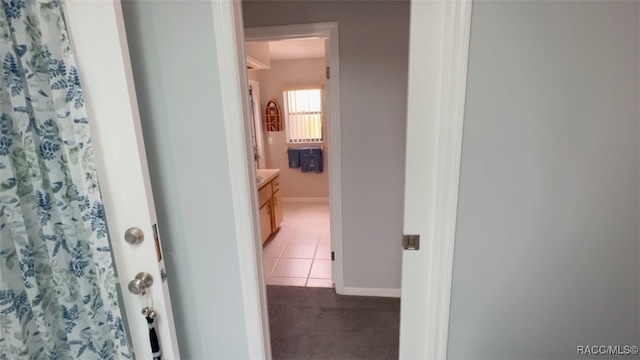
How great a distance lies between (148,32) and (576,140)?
142cm

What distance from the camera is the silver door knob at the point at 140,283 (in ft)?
3.26

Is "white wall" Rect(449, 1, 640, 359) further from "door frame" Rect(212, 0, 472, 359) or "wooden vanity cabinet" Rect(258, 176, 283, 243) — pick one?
"wooden vanity cabinet" Rect(258, 176, 283, 243)

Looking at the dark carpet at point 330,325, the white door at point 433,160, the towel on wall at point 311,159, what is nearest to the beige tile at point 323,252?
the dark carpet at point 330,325

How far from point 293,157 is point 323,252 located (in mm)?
1985

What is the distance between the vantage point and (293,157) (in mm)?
4797

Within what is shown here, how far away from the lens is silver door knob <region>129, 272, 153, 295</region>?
0.99m

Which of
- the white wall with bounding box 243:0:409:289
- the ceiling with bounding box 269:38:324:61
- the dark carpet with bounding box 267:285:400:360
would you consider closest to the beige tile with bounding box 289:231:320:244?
the dark carpet with bounding box 267:285:400:360

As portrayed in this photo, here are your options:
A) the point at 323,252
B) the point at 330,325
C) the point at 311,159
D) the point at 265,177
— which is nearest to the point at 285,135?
the point at 311,159

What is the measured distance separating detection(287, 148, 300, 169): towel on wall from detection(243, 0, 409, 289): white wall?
103 inches

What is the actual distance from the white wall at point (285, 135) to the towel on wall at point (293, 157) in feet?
0.38

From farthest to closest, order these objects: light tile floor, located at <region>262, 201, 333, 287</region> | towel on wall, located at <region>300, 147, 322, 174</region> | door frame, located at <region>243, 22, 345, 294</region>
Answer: towel on wall, located at <region>300, 147, 322, 174</region> < light tile floor, located at <region>262, 201, 333, 287</region> < door frame, located at <region>243, 22, 345, 294</region>

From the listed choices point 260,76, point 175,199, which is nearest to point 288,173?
point 260,76

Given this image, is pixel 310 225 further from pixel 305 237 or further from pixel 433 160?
pixel 433 160

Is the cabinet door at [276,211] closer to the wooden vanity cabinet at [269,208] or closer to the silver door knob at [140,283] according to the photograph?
the wooden vanity cabinet at [269,208]
